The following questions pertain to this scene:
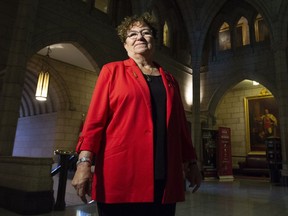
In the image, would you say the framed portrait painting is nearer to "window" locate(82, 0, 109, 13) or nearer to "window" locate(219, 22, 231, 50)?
"window" locate(219, 22, 231, 50)

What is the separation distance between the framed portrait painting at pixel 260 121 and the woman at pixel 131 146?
14.3 meters

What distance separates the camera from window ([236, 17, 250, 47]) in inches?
540

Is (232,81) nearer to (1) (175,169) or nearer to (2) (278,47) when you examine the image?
(2) (278,47)

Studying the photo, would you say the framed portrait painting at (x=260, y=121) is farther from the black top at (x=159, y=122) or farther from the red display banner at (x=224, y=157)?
the black top at (x=159, y=122)

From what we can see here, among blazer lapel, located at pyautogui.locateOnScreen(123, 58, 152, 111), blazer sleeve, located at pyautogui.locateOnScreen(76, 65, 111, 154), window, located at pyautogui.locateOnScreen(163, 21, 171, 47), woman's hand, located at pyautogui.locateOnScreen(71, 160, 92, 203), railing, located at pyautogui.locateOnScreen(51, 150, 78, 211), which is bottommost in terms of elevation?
railing, located at pyautogui.locateOnScreen(51, 150, 78, 211)

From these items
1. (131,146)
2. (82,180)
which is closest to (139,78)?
(131,146)

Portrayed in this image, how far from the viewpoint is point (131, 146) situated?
3.96 feet

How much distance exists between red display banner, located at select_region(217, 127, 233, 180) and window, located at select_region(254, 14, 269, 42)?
521cm

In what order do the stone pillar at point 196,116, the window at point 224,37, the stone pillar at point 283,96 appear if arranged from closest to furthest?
the stone pillar at point 283,96 < the stone pillar at point 196,116 < the window at point 224,37

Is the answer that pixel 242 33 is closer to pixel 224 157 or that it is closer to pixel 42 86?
pixel 224 157

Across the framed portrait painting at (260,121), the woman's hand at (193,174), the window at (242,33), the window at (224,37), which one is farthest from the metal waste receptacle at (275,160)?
the woman's hand at (193,174)

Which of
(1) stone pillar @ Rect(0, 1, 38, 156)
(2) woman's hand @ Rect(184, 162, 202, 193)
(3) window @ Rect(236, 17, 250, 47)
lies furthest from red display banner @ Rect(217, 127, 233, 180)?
(2) woman's hand @ Rect(184, 162, 202, 193)

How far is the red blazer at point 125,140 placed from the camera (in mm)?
1181

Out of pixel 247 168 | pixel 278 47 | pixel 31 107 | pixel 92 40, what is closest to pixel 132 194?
pixel 92 40
